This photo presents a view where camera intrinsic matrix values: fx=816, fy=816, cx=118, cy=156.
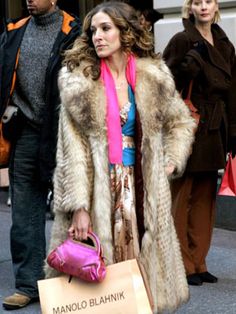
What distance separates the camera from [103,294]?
3660 mm

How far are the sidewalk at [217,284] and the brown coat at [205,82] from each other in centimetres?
87

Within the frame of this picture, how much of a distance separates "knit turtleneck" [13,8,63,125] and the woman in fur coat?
111 centimetres

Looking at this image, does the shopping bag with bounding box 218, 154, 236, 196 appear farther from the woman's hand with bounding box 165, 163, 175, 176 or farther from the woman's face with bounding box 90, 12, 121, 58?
the woman's face with bounding box 90, 12, 121, 58

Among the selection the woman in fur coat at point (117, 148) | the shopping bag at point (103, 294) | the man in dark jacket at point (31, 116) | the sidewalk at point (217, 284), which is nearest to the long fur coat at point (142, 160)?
the woman in fur coat at point (117, 148)

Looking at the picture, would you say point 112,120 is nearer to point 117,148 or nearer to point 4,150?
point 117,148

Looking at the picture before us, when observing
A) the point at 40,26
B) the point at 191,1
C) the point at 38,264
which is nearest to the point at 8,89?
the point at 40,26

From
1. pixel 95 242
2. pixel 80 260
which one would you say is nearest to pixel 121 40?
pixel 95 242

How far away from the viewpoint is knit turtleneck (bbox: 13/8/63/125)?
5254 millimetres

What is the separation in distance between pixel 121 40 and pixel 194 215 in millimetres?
2381

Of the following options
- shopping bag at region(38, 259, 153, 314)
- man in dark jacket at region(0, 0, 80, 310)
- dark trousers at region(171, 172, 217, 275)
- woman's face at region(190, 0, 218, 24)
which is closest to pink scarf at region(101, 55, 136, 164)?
shopping bag at region(38, 259, 153, 314)

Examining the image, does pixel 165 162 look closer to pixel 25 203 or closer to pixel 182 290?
pixel 182 290

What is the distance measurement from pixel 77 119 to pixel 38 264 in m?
1.80

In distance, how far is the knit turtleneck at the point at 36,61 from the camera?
525cm

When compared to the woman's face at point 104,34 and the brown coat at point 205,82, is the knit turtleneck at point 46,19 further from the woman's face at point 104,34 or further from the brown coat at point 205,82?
the woman's face at point 104,34
